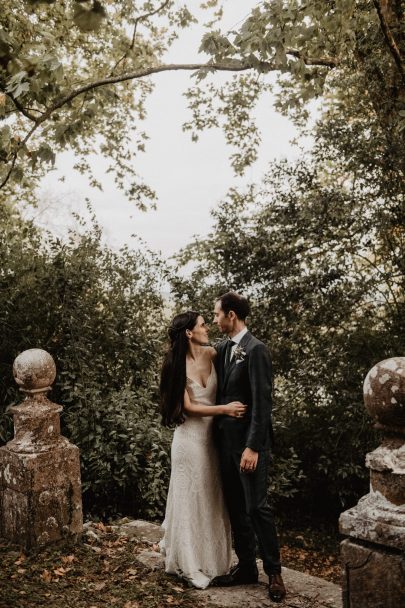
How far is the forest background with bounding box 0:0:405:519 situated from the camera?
6438mm

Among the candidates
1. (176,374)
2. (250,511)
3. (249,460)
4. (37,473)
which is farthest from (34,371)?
(250,511)

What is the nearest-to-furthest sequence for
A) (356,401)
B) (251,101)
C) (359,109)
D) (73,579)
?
(73,579)
(356,401)
(359,109)
(251,101)

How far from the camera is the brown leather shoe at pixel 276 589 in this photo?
3963mm

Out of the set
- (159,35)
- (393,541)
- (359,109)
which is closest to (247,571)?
(393,541)

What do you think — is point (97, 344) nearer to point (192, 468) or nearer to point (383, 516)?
point (192, 468)

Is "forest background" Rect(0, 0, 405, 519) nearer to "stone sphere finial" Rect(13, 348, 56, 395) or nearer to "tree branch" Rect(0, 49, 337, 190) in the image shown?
"tree branch" Rect(0, 49, 337, 190)

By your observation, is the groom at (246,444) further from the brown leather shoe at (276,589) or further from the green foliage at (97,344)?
the green foliage at (97,344)

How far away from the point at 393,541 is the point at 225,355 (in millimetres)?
2187

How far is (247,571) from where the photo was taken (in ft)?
14.0

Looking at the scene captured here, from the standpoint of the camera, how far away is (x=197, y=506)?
4352mm


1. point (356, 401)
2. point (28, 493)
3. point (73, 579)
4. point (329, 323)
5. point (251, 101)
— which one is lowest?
point (73, 579)

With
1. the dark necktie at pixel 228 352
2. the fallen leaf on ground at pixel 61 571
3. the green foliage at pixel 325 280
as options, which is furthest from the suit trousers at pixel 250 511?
the green foliage at pixel 325 280

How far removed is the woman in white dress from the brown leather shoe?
1.61ft

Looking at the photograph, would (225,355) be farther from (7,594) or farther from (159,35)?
(159,35)
